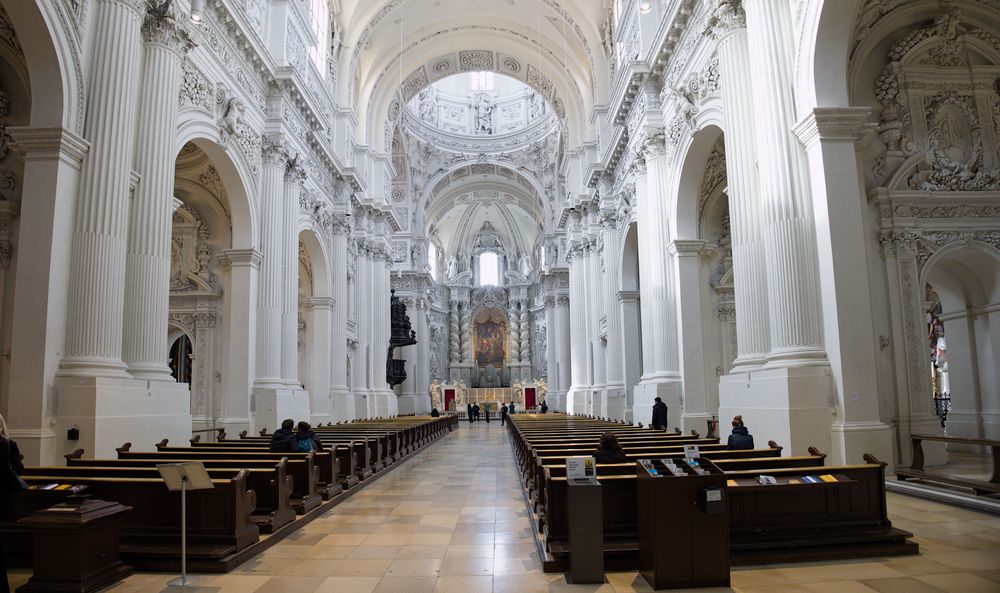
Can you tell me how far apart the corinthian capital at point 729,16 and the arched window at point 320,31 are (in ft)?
43.4

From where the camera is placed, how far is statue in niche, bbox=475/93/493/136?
4166 cm

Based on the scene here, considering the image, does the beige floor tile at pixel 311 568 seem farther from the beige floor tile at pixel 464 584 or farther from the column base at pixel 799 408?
the column base at pixel 799 408

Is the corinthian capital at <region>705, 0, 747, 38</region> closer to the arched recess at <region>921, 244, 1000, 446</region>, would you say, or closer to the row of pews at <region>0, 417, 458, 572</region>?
→ the arched recess at <region>921, 244, 1000, 446</region>

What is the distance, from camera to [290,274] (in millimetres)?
17281

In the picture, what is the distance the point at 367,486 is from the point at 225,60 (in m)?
9.46

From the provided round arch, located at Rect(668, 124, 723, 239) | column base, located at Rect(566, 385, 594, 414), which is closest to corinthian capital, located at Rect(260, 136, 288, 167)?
round arch, located at Rect(668, 124, 723, 239)

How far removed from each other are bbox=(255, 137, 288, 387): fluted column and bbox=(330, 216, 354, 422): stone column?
5621 mm

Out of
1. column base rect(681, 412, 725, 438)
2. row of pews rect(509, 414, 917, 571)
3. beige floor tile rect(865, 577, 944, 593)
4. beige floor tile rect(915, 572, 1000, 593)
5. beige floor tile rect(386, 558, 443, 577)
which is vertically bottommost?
beige floor tile rect(386, 558, 443, 577)

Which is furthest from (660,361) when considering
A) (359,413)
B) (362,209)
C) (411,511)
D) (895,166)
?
(362,209)

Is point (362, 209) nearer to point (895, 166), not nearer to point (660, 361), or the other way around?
point (660, 361)

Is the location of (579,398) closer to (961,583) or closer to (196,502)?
(196,502)

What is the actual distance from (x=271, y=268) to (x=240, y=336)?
2020mm

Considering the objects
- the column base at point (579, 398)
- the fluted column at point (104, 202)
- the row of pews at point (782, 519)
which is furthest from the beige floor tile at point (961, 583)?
the column base at point (579, 398)

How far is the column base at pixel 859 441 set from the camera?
26.7ft
